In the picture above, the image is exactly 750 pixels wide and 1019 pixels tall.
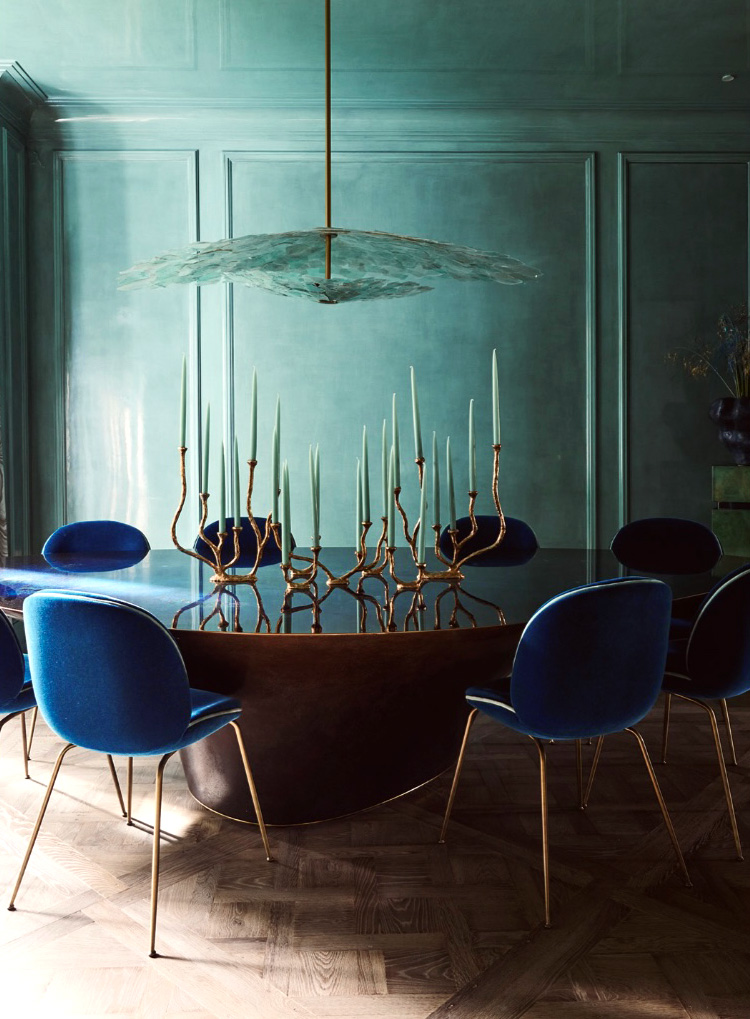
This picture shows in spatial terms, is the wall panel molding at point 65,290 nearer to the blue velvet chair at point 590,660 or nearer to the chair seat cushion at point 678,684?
the chair seat cushion at point 678,684

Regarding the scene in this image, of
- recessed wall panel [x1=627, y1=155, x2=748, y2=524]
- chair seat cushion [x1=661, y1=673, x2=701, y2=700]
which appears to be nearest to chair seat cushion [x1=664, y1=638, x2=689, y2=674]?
chair seat cushion [x1=661, y1=673, x2=701, y2=700]

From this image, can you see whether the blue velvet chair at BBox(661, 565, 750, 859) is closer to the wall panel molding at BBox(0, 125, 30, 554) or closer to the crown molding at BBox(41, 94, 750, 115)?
the crown molding at BBox(41, 94, 750, 115)

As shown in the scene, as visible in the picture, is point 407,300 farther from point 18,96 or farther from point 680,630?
point 680,630

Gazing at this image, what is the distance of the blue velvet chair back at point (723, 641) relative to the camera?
2.28 m

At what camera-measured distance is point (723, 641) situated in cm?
233

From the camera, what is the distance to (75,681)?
6.28 ft

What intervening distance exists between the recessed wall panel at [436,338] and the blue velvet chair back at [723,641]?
112 inches

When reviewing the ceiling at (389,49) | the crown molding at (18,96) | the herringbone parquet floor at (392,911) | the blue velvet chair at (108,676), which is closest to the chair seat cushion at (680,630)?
the herringbone parquet floor at (392,911)

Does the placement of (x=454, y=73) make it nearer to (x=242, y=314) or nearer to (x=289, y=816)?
(x=242, y=314)

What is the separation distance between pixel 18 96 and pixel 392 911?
4.72 metres

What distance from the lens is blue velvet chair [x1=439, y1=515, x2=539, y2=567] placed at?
3385 millimetres

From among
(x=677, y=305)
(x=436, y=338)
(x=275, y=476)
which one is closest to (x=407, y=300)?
(x=436, y=338)

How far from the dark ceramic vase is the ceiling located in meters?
1.81

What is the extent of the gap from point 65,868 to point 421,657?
1.11 metres
